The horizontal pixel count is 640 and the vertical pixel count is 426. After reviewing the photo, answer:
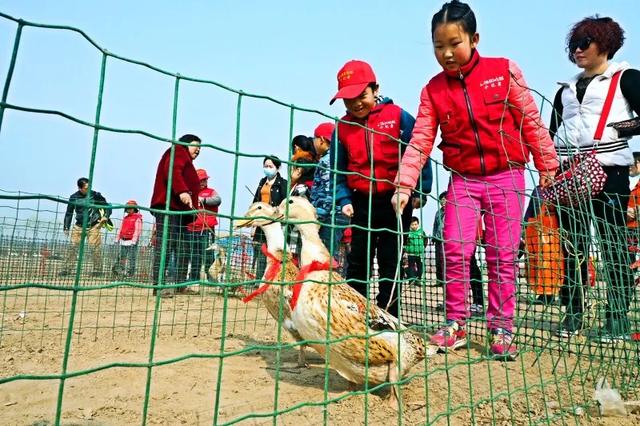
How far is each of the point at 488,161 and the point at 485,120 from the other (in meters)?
0.26

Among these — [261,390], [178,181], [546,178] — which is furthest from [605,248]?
[178,181]

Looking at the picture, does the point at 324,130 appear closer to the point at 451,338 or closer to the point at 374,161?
the point at 374,161

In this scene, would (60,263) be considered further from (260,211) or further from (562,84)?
(562,84)

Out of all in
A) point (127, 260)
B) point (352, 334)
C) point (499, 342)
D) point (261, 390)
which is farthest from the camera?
point (127, 260)

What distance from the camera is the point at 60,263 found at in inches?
271

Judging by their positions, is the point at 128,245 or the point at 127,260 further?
the point at 128,245

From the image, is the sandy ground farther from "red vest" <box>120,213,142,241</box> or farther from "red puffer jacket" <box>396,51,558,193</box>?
"red vest" <box>120,213,142,241</box>

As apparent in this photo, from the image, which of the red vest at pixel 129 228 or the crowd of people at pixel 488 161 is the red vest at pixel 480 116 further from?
the red vest at pixel 129 228

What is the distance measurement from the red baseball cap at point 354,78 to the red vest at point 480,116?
0.58 m

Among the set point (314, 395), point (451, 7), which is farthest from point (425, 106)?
point (314, 395)

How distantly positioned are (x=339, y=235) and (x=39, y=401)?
3.04 metres

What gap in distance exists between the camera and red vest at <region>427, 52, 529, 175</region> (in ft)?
11.0

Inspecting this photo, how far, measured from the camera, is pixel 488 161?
11.1 feet

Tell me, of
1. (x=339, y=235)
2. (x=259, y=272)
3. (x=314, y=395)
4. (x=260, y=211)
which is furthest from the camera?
(x=259, y=272)
